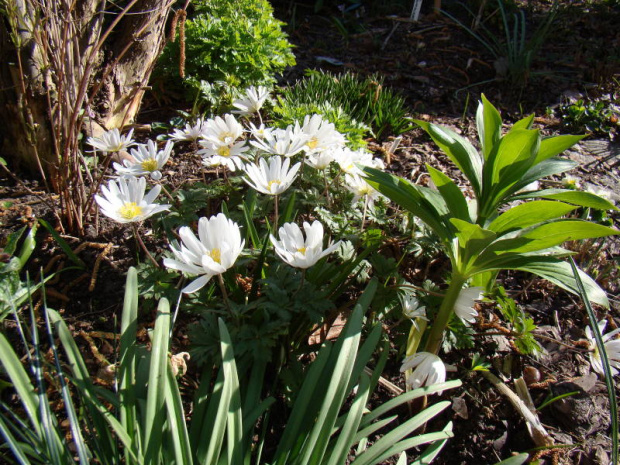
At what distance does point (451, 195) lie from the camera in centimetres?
148

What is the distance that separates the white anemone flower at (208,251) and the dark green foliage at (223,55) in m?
1.69

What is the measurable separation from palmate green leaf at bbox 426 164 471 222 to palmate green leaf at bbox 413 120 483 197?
0.22 feet

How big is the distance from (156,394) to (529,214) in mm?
1154

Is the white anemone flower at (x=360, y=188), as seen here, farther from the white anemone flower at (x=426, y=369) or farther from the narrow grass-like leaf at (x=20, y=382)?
the narrow grass-like leaf at (x=20, y=382)

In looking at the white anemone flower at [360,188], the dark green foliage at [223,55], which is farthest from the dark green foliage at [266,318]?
the dark green foliage at [223,55]

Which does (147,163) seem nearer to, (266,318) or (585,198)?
(266,318)

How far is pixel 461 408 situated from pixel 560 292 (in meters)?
0.93

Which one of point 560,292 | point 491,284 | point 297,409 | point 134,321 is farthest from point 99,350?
point 560,292

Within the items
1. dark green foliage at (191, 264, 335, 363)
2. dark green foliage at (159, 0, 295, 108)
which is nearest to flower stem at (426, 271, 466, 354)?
dark green foliage at (191, 264, 335, 363)

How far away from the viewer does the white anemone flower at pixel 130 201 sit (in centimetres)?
149

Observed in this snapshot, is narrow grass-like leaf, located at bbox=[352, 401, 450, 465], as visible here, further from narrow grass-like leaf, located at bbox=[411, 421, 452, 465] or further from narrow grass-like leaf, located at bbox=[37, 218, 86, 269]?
narrow grass-like leaf, located at bbox=[37, 218, 86, 269]

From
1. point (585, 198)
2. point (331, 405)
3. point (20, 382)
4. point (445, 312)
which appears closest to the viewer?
point (20, 382)

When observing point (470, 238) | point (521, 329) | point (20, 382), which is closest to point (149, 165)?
point (20, 382)

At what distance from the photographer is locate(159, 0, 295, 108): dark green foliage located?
114 inches
